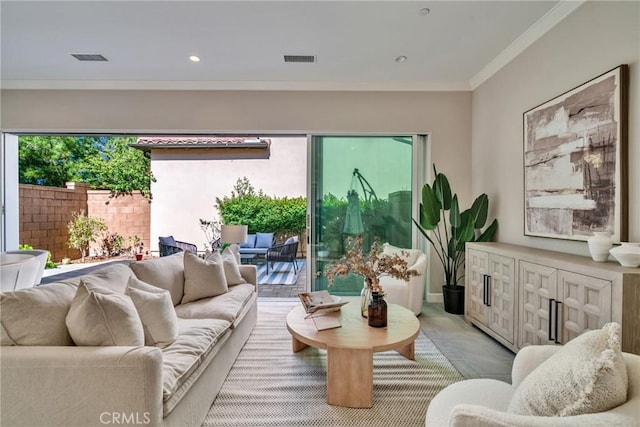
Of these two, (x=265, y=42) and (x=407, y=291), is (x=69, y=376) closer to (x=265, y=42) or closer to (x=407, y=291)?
(x=407, y=291)

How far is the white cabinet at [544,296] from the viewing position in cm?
165

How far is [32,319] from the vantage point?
1.37 meters

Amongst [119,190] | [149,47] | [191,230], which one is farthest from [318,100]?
[119,190]

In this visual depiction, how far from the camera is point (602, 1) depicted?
2152mm

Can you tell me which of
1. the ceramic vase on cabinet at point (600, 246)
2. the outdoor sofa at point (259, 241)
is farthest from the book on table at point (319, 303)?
the outdoor sofa at point (259, 241)

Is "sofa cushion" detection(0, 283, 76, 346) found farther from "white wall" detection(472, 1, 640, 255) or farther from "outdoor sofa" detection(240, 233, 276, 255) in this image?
"outdoor sofa" detection(240, 233, 276, 255)

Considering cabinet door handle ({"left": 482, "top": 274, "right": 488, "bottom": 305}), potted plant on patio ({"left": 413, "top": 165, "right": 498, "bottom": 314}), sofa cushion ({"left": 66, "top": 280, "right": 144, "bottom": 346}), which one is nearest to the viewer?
sofa cushion ({"left": 66, "top": 280, "right": 144, "bottom": 346})

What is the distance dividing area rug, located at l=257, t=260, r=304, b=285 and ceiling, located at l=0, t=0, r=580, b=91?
3345 mm

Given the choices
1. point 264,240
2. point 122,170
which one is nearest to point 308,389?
point 264,240

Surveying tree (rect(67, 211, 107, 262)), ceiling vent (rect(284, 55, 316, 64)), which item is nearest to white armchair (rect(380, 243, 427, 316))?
ceiling vent (rect(284, 55, 316, 64))

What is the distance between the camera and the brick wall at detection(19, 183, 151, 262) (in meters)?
5.61

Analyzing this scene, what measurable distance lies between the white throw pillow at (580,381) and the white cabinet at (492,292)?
1654mm

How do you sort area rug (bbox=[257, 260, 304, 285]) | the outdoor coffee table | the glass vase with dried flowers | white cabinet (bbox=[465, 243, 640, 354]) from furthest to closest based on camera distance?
1. area rug (bbox=[257, 260, 304, 285])
2. the glass vase with dried flowers
3. the outdoor coffee table
4. white cabinet (bbox=[465, 243, 640, 354])

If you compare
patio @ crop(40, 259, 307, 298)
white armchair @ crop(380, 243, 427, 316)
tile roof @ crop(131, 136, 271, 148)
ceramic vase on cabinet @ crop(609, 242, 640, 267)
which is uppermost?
tile roof @ crop(131, 136, 271, 148)
